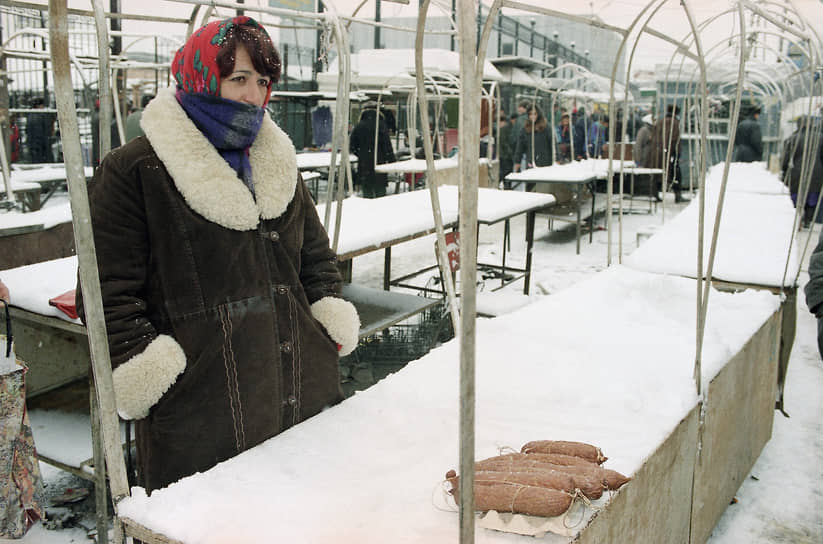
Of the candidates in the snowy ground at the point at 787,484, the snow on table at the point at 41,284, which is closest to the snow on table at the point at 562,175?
the snowy ground at the point at 787,484

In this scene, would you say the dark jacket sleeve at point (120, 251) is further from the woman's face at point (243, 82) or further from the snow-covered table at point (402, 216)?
the snow-covered table at point (402, 216)

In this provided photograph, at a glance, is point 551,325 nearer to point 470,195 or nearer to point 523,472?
point 523,472

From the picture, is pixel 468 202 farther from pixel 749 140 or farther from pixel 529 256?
→ pixel 749 140

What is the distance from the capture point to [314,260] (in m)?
1.99

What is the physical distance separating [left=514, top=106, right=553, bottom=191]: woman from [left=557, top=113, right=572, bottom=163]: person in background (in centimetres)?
116

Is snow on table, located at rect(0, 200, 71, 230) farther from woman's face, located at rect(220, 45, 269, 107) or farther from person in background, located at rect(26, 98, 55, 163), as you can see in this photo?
person in background, located at rect(26, 98, 55, 163)

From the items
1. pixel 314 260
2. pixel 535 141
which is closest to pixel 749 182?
pixel 535 141

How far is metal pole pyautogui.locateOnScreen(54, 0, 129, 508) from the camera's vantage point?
99 cm

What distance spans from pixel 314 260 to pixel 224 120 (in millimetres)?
524

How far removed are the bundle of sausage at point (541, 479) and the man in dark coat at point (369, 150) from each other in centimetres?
942

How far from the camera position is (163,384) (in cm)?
157

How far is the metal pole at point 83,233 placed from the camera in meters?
0.99

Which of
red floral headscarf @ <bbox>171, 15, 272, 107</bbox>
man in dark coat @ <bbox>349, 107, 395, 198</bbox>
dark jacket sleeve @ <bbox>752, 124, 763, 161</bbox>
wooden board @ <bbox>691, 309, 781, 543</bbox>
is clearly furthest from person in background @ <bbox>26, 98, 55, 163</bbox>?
dark jacket sleeve @ <bbox>752, 124, 763, 161</bbox>

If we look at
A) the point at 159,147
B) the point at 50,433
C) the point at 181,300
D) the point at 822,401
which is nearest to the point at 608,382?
the point at 181,300
